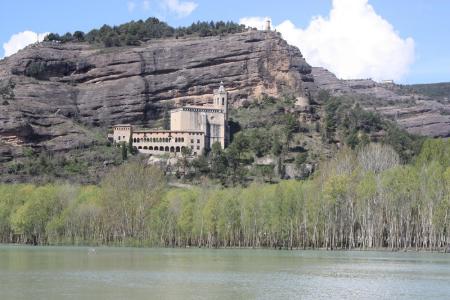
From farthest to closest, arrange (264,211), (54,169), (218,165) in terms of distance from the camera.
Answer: (54,169) < (218,165) < (264,211)

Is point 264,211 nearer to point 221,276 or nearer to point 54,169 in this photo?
point 221,276

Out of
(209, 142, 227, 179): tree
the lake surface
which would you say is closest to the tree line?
the lake surface

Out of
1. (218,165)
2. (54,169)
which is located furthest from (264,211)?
(54,169)

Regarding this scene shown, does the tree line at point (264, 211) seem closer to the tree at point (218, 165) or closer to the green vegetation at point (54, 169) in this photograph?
the green vegetation at point (54, 169)

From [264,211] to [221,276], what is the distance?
46.4m

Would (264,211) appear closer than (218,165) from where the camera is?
Yes

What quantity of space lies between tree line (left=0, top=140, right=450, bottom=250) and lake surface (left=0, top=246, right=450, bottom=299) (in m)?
13.5

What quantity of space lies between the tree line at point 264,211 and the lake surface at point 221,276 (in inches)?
532

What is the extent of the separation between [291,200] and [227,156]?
7616 centimetres

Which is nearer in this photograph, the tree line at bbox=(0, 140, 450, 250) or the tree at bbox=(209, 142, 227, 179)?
the tree line at bbox=(0, 140, 450, 250)

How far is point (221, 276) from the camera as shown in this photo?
69.9 metres

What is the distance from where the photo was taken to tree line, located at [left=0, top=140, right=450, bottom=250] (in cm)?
11156

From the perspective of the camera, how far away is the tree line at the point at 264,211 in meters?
112

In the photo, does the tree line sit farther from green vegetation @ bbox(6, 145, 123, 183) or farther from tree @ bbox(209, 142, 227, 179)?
tree @ bbox(209, 142, 227, 179)
